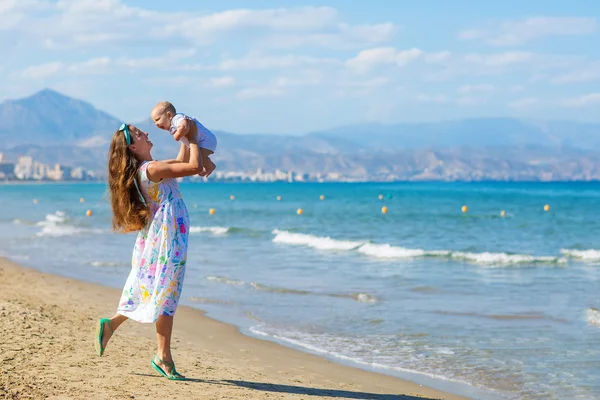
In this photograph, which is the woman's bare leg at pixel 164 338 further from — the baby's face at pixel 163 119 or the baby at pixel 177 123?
the baby's face at pixel 163 119

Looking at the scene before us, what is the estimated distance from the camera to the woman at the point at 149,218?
586 centimetres

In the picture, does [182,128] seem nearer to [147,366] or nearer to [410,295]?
[147,366]

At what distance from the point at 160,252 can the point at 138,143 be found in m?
0.83

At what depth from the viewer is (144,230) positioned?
235 inches

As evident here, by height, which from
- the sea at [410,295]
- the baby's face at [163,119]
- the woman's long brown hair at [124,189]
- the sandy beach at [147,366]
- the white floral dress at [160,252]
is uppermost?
the baby's face at [163,119]

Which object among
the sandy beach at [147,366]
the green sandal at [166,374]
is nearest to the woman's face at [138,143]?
the green sandal at [166,374]

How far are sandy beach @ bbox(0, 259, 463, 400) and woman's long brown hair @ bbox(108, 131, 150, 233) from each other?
1.19 meters

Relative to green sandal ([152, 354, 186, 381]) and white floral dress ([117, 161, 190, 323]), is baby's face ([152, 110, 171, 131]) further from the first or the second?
green sandal ([152, 354, 186, 381])

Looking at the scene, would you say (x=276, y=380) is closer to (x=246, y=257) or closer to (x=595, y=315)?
(x=595, y=315)

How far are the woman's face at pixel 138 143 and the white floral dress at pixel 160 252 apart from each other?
0.09m

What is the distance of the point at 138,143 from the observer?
19.6ft

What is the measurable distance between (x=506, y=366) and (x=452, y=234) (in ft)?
74.4

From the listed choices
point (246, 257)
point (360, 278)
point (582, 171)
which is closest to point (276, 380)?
point (360, 278)

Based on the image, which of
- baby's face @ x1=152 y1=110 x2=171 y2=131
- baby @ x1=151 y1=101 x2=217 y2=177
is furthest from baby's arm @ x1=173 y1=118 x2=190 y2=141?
baby's face @ x1=152 y1=110 x2=171 y2=131
